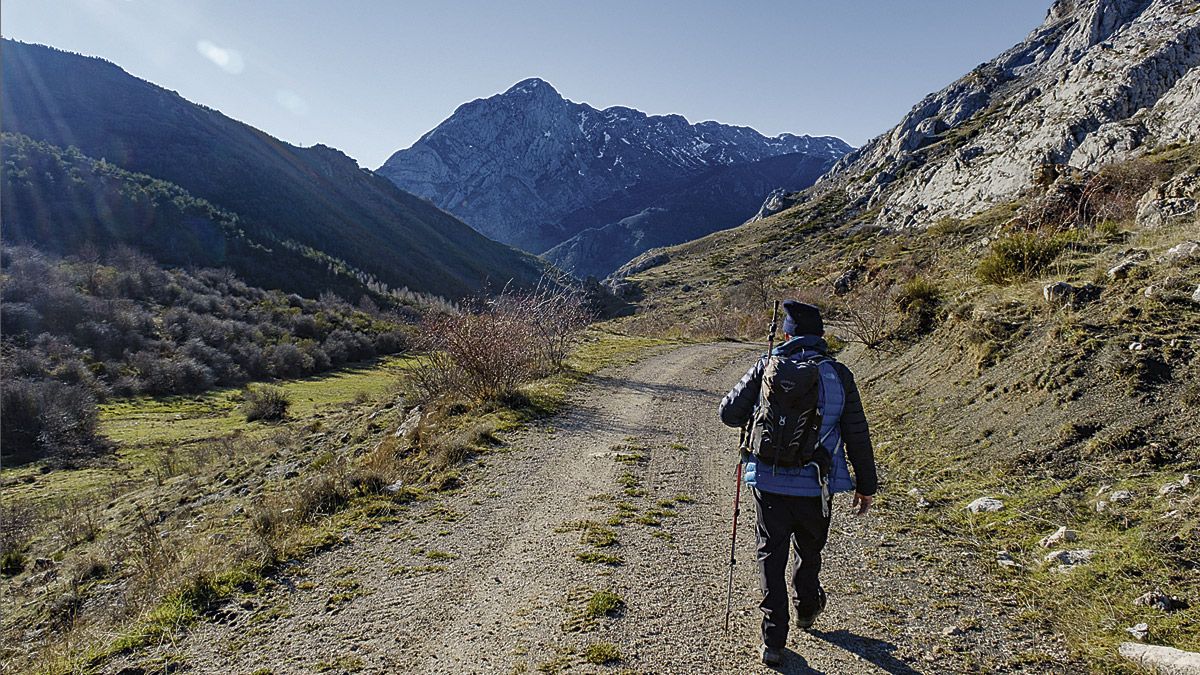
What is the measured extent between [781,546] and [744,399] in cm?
85

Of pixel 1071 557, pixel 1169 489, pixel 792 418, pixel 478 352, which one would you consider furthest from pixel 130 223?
pixel 1169 489

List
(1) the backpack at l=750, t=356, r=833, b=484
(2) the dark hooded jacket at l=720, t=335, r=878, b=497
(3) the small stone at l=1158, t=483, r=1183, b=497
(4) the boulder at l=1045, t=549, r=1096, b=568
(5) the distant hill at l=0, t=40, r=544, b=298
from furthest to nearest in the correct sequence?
(5) the distant hill at l=0, t=40, r=544, b=298 < (3) the small stone at l=1158, t=483, r=1183, b=497 < (4) the boulder at l=1045, t=549, r=1096, b=568 < (2) the dark hooded jacket at l=720, t=335, r=878, b=497 < (1) the backpack at l=750, t=356, r=833, b=484

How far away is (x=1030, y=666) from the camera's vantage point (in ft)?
10.2

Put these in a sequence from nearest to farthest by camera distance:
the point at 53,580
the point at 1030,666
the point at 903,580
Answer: the point at 1030,666 → the point at 903,580 → the point at 53,580

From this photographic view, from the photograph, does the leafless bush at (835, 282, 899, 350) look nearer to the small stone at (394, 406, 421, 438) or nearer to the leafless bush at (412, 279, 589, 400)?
the leafless bush at (412, 279, 589, 400)

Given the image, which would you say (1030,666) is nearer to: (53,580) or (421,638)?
(421,638)

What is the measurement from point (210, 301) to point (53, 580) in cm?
4071

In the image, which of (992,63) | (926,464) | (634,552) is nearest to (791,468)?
(634,552)

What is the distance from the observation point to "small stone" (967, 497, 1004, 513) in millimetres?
4922

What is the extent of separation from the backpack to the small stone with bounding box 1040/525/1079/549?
2227mm

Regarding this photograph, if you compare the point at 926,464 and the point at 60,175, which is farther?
the point at 60,175

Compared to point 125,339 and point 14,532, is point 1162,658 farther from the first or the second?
point 125,339

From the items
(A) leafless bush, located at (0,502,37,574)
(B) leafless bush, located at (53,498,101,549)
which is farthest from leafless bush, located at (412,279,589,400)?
(A) leafless bush, located at (0,502,37,574)

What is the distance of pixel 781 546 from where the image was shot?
3.29m
